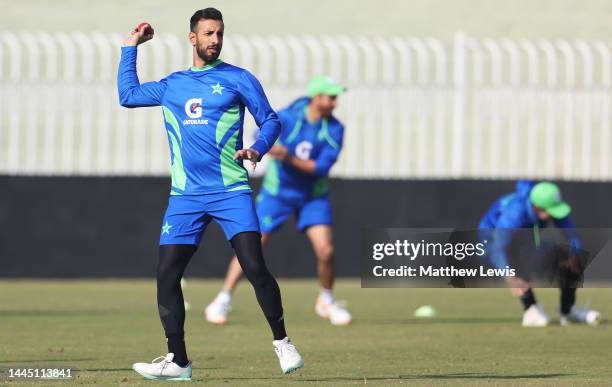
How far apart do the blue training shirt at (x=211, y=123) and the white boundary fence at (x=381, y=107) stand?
1191cm

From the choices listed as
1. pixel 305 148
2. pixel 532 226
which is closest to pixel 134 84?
pixel 305 148

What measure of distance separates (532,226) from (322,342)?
2.69m

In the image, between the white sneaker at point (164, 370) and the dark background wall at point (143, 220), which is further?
the dark background wall at point (143, 220)

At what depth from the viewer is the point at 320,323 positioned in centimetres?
1475

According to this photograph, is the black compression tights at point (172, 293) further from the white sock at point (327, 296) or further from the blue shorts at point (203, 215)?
the white sock at point (327, 296)

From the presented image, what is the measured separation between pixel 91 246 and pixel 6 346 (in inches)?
374

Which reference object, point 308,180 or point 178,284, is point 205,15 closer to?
point 178,284

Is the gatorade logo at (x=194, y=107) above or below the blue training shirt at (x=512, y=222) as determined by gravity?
above

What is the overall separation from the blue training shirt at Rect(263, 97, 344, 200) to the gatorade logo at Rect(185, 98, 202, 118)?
531 cm

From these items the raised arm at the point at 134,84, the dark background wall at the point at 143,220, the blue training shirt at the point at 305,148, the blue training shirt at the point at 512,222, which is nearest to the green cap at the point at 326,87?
the blue training shirt at the point at 305,148

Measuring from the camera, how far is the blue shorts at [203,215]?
9.57 meters

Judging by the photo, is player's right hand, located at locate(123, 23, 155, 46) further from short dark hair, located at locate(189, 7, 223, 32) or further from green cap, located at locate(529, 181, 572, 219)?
green cap, located at locate(529, 181, 572, 219)

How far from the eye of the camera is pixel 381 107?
2197 cm

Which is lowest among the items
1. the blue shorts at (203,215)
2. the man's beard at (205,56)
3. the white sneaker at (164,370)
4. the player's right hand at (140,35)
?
the white sneaker at (164,370)
